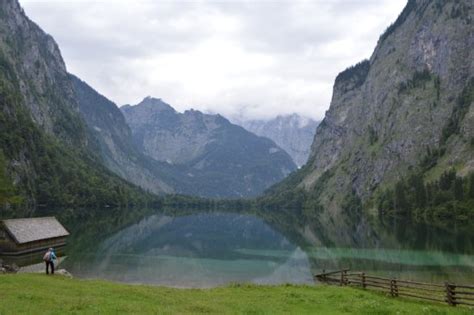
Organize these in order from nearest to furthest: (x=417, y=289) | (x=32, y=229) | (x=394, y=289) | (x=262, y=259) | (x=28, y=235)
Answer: (x=394, y=289)
(x=417, y=289)
(x=28, y=235)
(x=32, y=229)
(x=262, y=259)

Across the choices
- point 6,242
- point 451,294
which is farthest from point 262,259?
point 451,294

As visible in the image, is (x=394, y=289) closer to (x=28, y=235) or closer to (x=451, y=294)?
(x=451, y=294)

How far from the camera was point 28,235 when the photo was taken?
83.0 meters

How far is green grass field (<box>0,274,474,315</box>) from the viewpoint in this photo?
33.3 m

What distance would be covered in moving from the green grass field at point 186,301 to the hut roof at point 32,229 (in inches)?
1368

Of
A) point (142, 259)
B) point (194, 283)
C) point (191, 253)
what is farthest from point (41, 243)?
point (194, 283)

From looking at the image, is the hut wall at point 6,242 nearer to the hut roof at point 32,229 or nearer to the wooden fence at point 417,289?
the hut roof at point 32,229

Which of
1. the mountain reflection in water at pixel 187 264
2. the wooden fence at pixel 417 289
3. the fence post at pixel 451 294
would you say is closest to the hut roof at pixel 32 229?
the mountain reflection in water at pixel 187 264

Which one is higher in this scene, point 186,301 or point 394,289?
point 186,301

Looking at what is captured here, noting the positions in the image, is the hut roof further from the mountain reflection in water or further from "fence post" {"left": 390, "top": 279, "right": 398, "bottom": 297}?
"fence post" {"left": 390, "top": 279, "right": 398, "bottom": 297}

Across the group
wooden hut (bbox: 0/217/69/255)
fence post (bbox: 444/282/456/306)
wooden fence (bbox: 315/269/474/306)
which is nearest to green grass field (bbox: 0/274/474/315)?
fence post (bbox: 444/282/456/306)

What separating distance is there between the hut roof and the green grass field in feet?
114

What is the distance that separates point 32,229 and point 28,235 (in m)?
2.86

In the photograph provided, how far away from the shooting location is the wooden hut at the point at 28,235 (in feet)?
261
